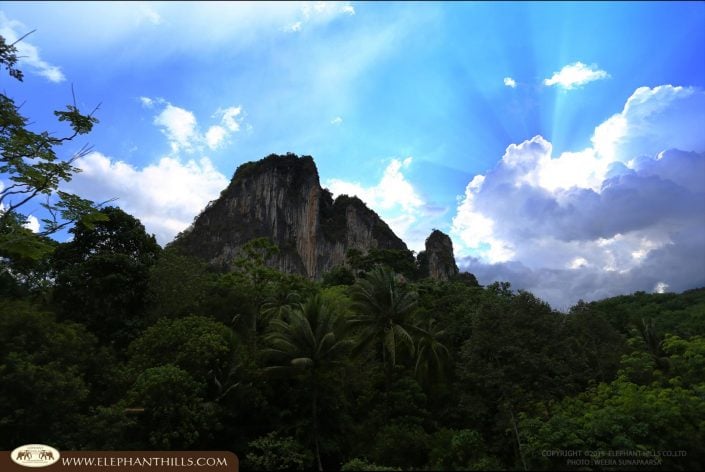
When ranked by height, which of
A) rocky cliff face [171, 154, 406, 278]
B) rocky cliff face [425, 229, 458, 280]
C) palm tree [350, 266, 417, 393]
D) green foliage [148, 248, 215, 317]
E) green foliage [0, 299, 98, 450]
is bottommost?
green foliage [0, 299, 98, 450]

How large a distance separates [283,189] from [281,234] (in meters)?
7.15

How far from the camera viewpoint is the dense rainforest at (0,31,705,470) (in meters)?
12.5

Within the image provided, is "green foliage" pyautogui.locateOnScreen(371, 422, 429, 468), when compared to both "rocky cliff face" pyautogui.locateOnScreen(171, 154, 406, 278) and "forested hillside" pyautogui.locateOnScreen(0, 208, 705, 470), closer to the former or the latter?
"forested hillside" pyautogui.locateOnScreen(0, 208, 705, 470)

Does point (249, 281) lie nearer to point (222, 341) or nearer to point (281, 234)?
point (222, 341)

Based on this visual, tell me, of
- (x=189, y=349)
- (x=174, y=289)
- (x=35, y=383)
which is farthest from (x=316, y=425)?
(x=174, y=289)

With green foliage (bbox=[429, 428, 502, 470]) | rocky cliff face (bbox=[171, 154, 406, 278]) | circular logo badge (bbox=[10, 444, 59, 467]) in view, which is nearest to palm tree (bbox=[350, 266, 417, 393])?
green foliage (bbox=[429, 428, 502, 470])

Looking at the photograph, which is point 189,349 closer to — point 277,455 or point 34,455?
point 277,455

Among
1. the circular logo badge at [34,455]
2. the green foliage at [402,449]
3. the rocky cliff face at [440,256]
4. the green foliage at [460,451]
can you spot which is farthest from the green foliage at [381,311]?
the rocky cliff face at [440,256]

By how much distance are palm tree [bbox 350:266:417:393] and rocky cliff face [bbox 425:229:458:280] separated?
160 ft

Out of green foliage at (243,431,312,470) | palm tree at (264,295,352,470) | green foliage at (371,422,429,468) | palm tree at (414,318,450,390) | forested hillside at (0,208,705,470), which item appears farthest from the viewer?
palm tree at (414,318,450,390)

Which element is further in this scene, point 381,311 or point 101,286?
point 101,286

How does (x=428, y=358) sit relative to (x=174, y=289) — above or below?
below

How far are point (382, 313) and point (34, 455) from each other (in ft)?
45.4

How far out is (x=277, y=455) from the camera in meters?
15.9
